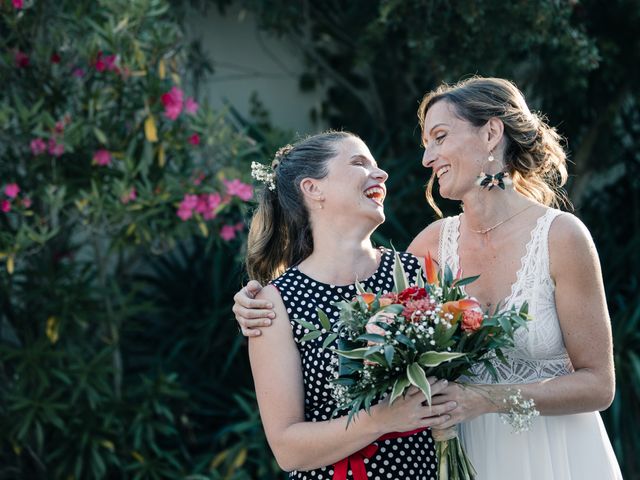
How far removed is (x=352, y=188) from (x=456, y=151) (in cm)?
40

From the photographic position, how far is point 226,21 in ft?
25.8

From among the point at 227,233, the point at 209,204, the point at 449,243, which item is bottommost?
the point at 449,243

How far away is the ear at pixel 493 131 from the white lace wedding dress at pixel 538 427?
31 cm

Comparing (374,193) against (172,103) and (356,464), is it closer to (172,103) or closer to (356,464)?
(356,464)

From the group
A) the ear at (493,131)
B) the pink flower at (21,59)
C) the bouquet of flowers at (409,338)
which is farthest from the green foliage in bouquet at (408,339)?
the pink flower at (21,59)

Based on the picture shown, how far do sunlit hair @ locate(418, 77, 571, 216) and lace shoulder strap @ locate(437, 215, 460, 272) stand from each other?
27cm

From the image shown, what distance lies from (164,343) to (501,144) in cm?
369

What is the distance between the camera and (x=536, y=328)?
11.0 feet

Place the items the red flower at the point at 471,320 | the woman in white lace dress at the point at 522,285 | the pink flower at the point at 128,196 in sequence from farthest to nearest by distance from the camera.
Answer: the pink flower at the point at 128,196, the woman in white lace dress at the point at 522,285, the red flower at the point at 471,320

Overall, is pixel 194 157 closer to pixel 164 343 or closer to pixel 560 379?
pixel 164 343

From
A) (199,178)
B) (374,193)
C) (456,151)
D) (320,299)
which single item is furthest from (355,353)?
(199,178)

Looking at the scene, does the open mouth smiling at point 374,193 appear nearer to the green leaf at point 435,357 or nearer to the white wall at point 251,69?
the green leaf at point 435,357

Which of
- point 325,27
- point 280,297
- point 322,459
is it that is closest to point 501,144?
point 280,297

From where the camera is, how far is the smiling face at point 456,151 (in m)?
3.52
